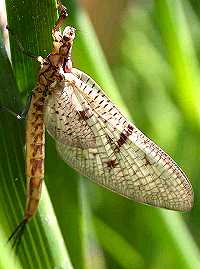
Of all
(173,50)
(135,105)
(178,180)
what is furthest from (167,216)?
(135,105)

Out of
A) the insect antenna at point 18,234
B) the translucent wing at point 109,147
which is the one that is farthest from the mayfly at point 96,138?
the insect antenna at point 18,234

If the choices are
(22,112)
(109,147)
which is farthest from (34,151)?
(109,147)

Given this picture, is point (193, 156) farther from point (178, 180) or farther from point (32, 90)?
point (32, 90)

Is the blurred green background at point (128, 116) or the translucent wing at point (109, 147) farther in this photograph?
the translucent wing at point (109, 147)

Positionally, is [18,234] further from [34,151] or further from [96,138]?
[96,138]

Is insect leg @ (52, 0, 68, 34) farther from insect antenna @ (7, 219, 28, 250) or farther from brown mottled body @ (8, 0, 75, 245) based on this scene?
insect antenna @ (7, 219, 28, 250)

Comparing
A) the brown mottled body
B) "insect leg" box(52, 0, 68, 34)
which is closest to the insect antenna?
the brown mottled body

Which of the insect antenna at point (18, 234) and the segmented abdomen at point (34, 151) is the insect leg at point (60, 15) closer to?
the segmented abdomen at point (34, 151)
